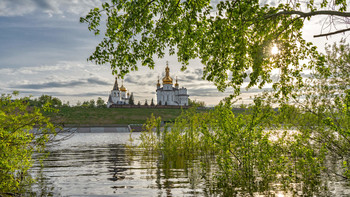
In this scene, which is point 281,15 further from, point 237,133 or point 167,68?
point 167,68

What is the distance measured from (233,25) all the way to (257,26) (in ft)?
3.23

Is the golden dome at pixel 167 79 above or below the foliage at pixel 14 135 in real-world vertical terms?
above

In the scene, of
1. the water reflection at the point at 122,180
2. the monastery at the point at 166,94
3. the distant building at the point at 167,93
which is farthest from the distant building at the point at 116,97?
the water reflection at the point at 122,180

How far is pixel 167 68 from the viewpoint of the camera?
142250 mm

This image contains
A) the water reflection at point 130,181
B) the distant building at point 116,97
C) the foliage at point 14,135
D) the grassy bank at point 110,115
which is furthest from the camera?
the distant building at point 116,97

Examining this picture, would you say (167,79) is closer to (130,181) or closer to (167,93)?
(167,93)

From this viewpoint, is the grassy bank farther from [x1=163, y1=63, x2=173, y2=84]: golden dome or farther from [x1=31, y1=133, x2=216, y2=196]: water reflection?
[x1=31, y1=133, x2=216, y2=196]: water reflection

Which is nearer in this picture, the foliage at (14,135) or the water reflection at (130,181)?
the foliage at (14,135)

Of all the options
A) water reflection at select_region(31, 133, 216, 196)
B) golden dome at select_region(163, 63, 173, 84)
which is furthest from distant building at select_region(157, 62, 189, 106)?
water reflection at select_region(31, 133, 216, 196)

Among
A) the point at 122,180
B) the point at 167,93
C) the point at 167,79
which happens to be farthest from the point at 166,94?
the point at 122,180

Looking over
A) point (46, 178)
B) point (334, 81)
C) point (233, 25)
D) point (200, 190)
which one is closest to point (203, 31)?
point (233, 25)

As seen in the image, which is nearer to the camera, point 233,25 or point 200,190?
point 233,25

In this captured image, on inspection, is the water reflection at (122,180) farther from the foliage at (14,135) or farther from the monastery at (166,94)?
the monastery at (166,94)

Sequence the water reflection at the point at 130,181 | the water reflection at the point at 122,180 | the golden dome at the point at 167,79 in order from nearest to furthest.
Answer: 1. the water reflection at the point at 130,181
2. the water reflection at the point at 122,180
3. the golden dome at the point at 167,79
